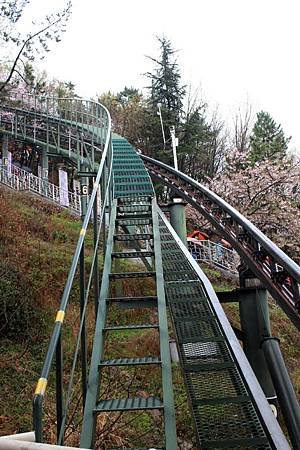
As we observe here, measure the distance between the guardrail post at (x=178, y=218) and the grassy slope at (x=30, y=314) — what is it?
7.20 feet

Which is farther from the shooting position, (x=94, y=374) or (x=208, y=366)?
(x=208, y=366)

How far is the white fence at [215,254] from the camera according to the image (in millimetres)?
19062

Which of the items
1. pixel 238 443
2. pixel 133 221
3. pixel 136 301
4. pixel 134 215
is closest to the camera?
pixel 238 443

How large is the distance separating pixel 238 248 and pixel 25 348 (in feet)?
13.5

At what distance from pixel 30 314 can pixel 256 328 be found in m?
4.54

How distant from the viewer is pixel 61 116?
898 inches

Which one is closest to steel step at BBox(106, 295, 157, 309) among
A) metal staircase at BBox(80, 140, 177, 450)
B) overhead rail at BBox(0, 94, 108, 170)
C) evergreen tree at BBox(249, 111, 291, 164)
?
metal staircase at BBox(80, 140, 177, 450)

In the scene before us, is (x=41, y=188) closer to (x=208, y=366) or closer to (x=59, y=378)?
(x=208, y=366)

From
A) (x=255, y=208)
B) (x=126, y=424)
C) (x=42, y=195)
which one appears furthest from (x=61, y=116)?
(x=126, y=424)

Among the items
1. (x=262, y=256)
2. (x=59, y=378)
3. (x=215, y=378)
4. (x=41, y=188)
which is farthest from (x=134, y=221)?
(x=41, y=188)

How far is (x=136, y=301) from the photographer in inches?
181

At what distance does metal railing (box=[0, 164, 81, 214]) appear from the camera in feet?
66.4

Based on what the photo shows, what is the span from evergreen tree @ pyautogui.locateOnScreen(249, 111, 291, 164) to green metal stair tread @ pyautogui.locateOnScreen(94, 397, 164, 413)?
2293 centimetres

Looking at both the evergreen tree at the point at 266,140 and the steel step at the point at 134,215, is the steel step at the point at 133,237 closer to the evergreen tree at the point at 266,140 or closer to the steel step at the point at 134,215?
the steel step at the point at 134,215
